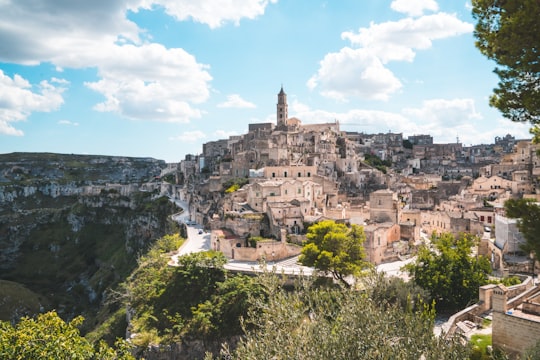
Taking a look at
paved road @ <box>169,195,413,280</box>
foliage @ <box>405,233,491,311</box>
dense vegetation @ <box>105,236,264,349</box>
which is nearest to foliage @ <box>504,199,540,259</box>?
paved road @ <box>169,195,413,280</box>

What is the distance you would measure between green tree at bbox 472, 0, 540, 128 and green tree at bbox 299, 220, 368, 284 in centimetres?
2061

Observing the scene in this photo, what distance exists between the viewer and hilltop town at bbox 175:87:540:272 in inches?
1537

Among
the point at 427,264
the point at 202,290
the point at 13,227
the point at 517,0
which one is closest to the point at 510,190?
the point at 427,264

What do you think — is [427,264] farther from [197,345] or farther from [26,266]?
[26,266]

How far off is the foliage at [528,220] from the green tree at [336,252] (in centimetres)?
1977

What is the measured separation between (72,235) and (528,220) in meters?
102

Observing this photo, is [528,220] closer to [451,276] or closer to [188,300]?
Answer: [451,276]

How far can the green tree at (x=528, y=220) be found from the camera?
10.9 m

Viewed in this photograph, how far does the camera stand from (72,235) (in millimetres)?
96562

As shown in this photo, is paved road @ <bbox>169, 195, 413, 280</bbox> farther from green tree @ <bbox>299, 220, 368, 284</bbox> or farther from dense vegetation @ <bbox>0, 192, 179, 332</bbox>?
dense vegetation @ <bbox>0, 192, 179, 332</bbox>

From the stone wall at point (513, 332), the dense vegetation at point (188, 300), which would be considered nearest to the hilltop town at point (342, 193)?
the dense vegetation at point (188, 300)

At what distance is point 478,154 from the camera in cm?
10431

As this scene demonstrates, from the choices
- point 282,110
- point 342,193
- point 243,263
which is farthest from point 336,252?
point 282,110

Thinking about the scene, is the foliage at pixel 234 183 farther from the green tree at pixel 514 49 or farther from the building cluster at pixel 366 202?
the green tree at pixel 514 49
